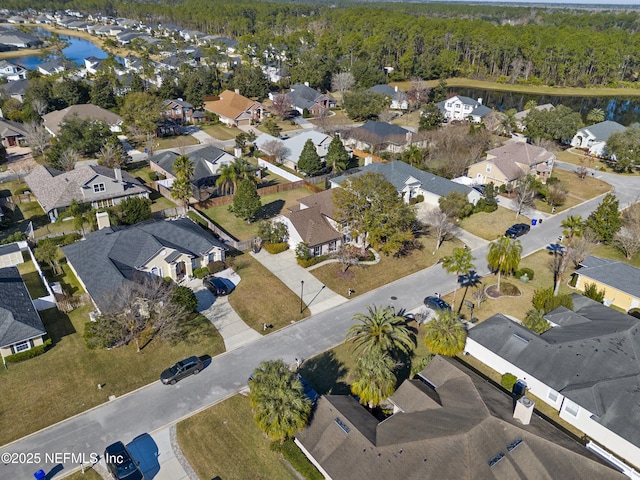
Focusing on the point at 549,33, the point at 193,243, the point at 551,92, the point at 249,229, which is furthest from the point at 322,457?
the point at 549,33

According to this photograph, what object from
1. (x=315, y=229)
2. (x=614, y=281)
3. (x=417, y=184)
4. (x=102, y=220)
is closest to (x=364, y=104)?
(x=417, y=184)

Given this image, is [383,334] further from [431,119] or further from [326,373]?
[431,119]

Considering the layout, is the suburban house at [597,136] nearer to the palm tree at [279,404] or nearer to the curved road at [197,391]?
the curved road at [197,391]

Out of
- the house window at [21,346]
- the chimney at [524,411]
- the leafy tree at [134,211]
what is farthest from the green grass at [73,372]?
the chimney at [524,411]

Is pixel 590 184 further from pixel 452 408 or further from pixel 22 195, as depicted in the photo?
pixel 22 195

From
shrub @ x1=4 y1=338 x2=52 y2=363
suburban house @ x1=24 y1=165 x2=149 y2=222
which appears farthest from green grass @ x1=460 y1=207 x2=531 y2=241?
shrub @ x1=4 y1=338 x2=52 y2=363

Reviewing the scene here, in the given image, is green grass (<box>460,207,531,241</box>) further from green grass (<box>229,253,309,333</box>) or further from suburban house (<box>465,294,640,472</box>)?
green grass (<box>229,253,309,333</box>)
